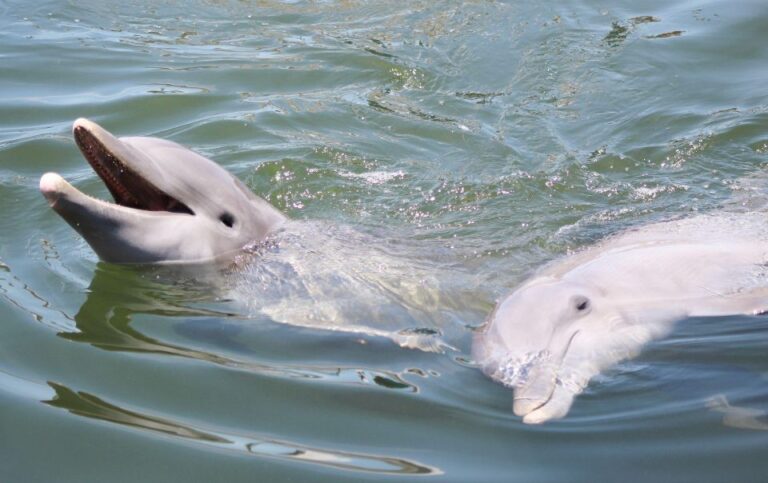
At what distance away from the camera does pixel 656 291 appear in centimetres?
644

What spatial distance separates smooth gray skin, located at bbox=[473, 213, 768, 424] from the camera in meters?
5.61

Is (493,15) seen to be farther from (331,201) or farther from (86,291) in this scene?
(86,291)

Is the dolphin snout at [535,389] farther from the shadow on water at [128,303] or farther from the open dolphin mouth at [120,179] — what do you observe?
the open dolphin mouth at [120,179]

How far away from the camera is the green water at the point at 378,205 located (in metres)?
4.93

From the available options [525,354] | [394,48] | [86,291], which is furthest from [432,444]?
[394,48]

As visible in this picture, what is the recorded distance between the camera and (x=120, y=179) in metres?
6.24

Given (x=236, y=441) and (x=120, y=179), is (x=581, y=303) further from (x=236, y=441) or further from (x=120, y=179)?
(x=120, y=179)

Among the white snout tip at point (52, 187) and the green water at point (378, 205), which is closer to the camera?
the green water at point (378, 205)

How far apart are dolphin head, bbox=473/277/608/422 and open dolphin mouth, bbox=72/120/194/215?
2.04 m

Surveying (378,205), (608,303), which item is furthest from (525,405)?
(378,205)

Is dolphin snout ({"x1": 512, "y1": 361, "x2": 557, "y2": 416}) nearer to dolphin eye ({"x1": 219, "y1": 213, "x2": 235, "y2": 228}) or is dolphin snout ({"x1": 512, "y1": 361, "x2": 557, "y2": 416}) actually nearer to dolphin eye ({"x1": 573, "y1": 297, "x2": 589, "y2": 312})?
dolphin eye ({"x1": 573, "y1": 297, "x2": 589, "y2": 312})

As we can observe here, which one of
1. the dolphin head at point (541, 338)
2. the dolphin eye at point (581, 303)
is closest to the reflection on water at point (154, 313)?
the dolphin head at point (541, 338)

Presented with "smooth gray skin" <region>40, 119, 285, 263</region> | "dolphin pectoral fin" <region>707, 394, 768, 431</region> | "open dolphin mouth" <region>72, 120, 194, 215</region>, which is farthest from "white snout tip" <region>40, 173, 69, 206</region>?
"dolphin pectoral fin" <region>707, 394, 768, 431</region>

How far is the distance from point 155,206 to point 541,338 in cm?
246
